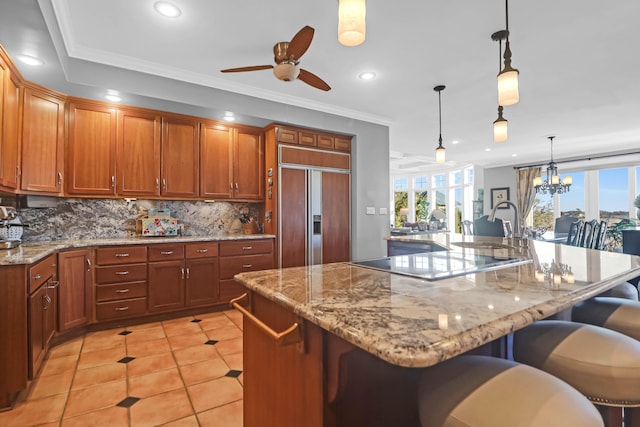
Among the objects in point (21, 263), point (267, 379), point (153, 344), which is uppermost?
point (21, 263)

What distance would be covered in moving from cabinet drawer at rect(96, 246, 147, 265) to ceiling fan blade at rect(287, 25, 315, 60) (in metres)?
2.40

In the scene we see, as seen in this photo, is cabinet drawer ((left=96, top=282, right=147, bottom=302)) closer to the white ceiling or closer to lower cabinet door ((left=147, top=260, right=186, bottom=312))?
lower cabinet door ((left=147, top=260, right=186, bottom=312))

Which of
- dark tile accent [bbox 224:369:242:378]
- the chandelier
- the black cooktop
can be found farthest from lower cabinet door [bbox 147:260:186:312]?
the chandelier

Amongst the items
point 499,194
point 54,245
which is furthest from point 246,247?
point 499,194

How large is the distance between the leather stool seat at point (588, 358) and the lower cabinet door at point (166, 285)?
10.5ft

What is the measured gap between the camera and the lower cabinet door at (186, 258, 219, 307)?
3469mm

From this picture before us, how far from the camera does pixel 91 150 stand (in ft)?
10.7

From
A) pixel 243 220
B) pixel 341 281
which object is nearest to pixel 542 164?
pixel 243 220

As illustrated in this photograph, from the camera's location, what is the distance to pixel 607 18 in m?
2.39

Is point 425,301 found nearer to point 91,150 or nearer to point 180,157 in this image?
point 180,157

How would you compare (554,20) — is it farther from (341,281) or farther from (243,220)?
(243,220)

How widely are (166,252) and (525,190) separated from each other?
8.76m

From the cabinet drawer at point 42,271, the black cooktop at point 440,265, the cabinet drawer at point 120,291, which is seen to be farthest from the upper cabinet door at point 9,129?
the black cooktop at point 440,265

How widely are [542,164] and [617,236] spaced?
2.35 m
